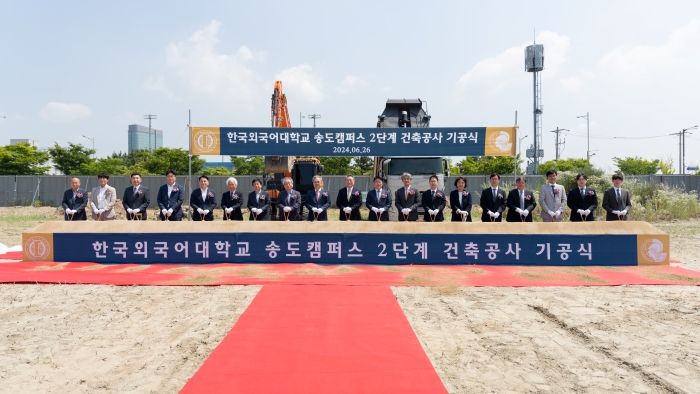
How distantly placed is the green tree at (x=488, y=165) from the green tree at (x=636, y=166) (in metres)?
13.3

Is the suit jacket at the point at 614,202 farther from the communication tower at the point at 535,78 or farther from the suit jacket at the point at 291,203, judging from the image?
the communication tower at the point at 535,78

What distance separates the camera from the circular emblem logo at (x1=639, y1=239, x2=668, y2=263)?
23.7ft

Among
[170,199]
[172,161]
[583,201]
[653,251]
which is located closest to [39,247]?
[170,199]

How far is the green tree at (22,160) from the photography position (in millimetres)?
31062

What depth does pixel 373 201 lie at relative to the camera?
872cm

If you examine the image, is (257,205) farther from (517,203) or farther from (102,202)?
(517,203)

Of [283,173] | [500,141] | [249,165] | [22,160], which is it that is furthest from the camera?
[249,165]

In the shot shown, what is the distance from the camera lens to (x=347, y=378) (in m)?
3.05

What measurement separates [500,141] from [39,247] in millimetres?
9739

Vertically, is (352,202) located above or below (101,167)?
below

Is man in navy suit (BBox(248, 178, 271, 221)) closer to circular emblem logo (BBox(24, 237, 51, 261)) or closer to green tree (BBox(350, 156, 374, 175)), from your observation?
circular emblem logo (BBox(24, 237, 51, 261))

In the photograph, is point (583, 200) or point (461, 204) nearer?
point (583, 200)

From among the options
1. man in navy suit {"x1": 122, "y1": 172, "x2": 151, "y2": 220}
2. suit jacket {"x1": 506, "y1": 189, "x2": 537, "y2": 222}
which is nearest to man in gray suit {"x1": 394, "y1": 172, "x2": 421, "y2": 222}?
suit jacket {"x1": 506, "y1": 189, "x2": 537, "y2": 222}

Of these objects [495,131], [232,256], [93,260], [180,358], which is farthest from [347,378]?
[495,131]
